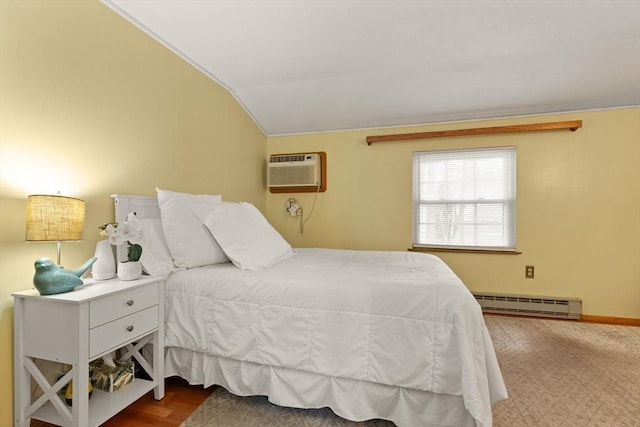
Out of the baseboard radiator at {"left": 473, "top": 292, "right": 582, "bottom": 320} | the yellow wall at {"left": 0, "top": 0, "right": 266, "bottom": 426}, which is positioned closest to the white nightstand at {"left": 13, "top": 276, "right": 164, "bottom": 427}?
the yellow wall at {"left": 0, "top": 0, "right": 266, "bottom": 426}

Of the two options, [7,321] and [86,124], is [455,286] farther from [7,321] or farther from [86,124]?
[86,124]

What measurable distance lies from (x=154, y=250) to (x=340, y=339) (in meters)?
1.26

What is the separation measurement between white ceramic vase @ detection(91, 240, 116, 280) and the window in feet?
9.45

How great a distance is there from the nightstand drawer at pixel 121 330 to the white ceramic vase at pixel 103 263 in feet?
0.95

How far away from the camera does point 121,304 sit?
4.59ft

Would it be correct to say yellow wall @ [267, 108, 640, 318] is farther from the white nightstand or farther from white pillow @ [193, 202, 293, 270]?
the white nightstand

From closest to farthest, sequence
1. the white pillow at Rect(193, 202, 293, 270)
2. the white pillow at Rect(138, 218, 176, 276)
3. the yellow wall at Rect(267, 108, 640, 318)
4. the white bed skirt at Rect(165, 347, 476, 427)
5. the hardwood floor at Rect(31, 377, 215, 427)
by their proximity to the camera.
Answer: the white bed skirt at Rect(165, 347, 476, 427) < the hardwood floor at Rect(31, 377, 215, 427) < the white pillow at Rect(138, 218, 176, 276) < the white pillow at Rect(193, 202, 293, 270) < the yellow wall at Rect(267, 108, 640, 318)

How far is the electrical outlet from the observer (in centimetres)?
311

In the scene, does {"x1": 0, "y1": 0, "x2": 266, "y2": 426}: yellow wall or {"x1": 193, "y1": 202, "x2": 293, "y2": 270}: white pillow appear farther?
{"x1": 193, "y1": 202, "x2": 293, "y2": 270}: white pillow

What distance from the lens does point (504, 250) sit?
316 cm

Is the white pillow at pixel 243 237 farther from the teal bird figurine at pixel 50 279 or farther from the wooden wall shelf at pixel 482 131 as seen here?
the wooden wall shelf at pixel 482 131

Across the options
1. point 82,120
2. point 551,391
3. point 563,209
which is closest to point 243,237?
point 82,120

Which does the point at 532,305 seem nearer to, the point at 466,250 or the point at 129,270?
the point at 466,250

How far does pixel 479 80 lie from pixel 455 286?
Result: 224 centimetres
